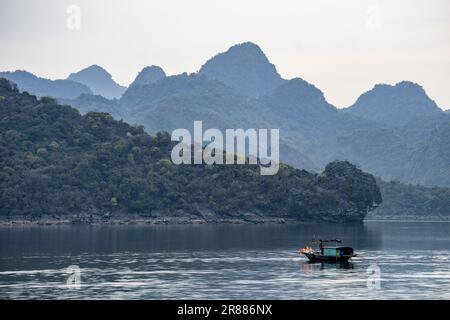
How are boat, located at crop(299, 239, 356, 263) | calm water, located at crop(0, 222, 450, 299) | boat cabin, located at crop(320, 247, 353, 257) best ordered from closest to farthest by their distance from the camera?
calm water, located at crop(0, 222, 450, 299)
boat cabin, located at crop(320, 247, 353, 257)
boat, located at crop(299, 239, 356, 263)

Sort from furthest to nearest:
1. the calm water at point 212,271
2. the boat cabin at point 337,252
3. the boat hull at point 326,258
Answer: the boat hull at point 326,258
the boat cabin at point 337,252
the calm water at point 212,271

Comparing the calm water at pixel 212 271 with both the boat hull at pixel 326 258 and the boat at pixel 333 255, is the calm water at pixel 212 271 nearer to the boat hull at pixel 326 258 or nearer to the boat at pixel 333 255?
the boat hull at pixel 326 258

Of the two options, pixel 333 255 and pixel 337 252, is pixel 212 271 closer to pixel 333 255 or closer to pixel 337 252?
pixel 333 255

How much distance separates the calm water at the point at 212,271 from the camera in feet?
311

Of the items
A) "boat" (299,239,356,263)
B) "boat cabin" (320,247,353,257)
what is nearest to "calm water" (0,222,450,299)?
"boat" (299,239,356,263)

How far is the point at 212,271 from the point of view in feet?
390

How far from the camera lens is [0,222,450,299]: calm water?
9469 centimetres

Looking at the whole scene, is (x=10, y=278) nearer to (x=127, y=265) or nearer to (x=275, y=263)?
(x=127, y=265)

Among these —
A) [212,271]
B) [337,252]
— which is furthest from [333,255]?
[212,271]

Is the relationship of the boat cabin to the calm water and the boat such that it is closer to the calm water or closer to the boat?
the boat

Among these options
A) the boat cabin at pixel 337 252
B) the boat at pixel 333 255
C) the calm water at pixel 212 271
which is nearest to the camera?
the calm water at pixel 212 271

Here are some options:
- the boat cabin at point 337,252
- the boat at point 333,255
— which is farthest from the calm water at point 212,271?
the boat cabin at point 337,252

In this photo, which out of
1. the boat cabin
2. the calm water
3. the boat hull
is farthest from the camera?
the boat hull

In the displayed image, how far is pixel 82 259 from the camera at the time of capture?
138 metres
